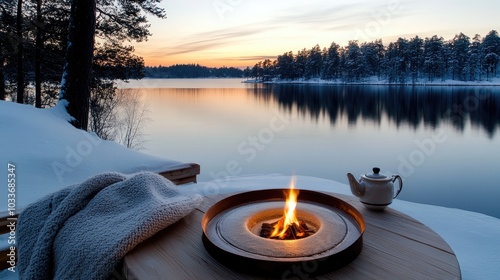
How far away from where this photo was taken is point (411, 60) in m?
41.0

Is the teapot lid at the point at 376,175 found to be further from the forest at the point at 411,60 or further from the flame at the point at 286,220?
the forest at the point at 411,60

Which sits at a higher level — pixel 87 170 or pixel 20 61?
pixel 20 61

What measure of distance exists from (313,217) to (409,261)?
0.31m

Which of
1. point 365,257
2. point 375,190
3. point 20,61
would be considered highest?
point 20,61

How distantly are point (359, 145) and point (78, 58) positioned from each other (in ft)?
30.0

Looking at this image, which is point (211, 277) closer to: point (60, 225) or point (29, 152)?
point (60, 225)

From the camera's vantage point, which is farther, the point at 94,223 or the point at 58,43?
the point at 58,43

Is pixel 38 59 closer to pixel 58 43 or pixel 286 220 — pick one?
pixel 58 43

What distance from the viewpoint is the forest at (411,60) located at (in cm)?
3684

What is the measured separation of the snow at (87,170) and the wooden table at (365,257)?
100 centimetres

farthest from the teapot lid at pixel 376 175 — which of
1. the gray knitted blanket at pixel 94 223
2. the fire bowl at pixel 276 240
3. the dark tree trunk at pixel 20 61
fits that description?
the dark tree trunk at pixel 20 61

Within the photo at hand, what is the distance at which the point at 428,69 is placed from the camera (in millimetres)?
39844

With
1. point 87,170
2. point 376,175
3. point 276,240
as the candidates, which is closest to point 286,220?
point 276,240

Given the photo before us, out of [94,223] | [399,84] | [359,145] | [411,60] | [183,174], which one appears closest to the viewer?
[94,223]
